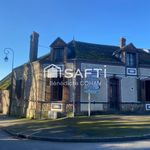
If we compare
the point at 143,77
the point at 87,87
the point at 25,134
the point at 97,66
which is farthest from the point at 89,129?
the point at 143,77

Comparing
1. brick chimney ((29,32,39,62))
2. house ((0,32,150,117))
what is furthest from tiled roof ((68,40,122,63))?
brick chimney ((29,32,39,62))

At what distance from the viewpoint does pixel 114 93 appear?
82.3 ft

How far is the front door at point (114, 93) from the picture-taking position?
24859 mm

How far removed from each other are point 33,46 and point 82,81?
22.6ft

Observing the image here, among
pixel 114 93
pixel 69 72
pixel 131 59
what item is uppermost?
pixel 131 59

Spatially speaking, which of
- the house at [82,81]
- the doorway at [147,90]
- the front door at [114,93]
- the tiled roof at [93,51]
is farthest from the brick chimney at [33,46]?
the doorway at [147,90]

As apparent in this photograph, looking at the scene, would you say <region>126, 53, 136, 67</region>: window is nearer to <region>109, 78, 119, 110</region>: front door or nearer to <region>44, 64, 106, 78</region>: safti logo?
<region>109, 78, 119, 110</region>: front door

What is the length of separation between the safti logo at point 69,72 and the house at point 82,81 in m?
0.09

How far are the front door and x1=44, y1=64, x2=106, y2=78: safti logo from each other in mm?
1637

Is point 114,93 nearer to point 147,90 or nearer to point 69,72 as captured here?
point 147,90

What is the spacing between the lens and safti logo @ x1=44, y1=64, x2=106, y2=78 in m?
23.8

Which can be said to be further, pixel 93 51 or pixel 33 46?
pixel 33 46

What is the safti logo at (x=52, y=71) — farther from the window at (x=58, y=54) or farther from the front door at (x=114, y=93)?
the front door at (x=114, y=93)

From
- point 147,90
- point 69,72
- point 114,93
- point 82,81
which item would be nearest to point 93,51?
point 69,72
